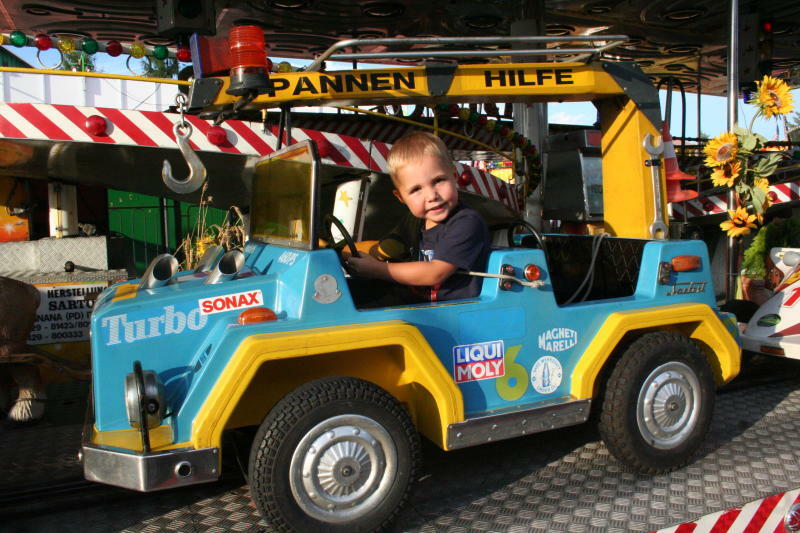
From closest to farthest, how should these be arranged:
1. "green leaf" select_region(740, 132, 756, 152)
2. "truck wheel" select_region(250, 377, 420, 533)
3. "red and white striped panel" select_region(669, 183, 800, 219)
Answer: "truck wheel" select_region(250, 377, 420, 533) → "green leaf" select_region(740, 132, 756, 152) → "red and white striped panel" select_region(669, 183, 800, 219)

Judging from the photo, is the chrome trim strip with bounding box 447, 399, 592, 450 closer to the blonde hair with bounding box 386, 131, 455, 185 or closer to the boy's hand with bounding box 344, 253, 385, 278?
the boy's hand with bounding box 344, 253, 385, 278

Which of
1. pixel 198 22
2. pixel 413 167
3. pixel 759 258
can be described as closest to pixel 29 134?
pixel 198 22

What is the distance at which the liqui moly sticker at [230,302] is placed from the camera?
8.66 feet

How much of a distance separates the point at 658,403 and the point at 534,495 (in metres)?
0.72

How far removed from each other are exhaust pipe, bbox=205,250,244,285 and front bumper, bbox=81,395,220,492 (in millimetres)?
756

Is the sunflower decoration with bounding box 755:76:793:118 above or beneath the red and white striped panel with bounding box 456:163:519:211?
above

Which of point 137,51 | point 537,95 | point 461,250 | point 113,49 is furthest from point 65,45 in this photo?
point 461,250

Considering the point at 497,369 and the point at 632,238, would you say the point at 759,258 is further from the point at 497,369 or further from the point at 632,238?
the point at 497,369

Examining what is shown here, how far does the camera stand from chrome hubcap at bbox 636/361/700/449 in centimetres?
303

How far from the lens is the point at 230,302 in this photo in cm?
268

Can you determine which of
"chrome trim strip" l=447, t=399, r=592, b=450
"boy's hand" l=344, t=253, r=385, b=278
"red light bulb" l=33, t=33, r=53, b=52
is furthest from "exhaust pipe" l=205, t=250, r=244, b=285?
"red light bulb" l=33, t=33, r=53, b=52

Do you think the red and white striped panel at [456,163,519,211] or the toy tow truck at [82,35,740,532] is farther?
the red and white striped panel at [456,163,519,211]

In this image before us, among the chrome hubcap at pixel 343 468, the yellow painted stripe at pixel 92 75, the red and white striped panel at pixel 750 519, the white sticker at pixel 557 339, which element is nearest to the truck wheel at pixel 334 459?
the chrome hubcap at pixel 343 468

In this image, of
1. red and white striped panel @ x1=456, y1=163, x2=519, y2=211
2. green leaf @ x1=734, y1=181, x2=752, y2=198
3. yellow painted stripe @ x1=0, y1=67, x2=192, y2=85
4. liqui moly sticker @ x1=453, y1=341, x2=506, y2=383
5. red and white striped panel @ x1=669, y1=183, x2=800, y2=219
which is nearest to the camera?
liqui moly sticker @ x1=453, y1=341, x2=506, y2=383
